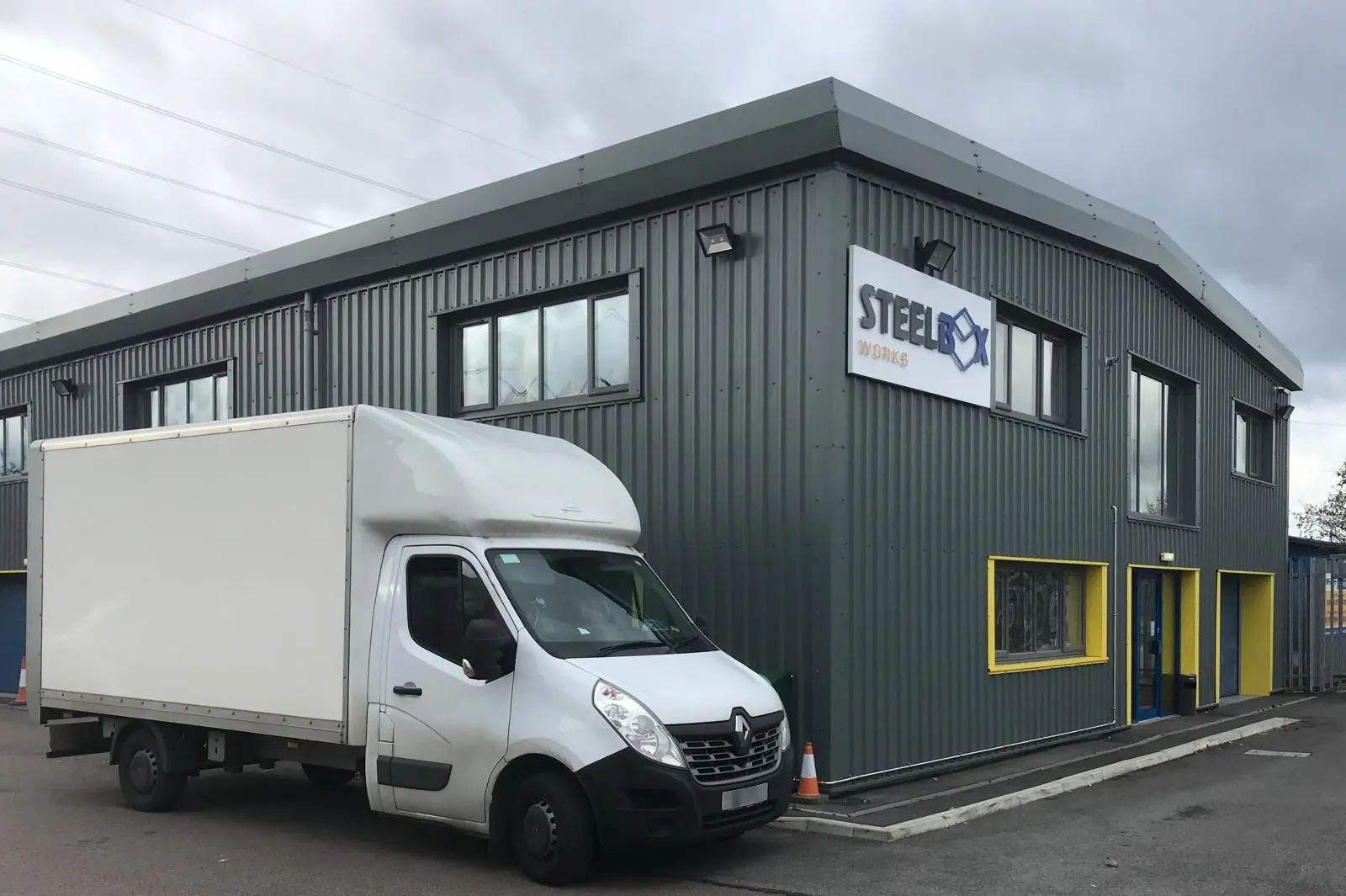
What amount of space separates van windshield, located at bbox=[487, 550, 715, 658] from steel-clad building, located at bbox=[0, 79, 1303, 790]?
2.21 meters

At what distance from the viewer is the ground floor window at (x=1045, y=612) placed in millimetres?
13289

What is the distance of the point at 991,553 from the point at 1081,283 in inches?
162

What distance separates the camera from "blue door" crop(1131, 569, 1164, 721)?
Result: 16.5 meters

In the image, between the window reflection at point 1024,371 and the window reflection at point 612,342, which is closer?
the window reflection at point 612,342

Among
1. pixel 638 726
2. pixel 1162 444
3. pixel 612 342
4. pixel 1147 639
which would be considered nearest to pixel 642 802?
pixel 638 726


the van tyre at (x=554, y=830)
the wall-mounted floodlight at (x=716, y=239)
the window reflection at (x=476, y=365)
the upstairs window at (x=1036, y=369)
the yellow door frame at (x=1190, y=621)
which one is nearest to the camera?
the van tyre at (x=554, y=830)

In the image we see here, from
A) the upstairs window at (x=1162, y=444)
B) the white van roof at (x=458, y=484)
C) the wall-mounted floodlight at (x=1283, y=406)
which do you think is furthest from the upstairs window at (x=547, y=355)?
the wall-mounted floodlight at (x=1283, y=406)

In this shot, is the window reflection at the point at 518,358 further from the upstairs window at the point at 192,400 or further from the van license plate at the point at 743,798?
the van license plate at the point at 743,798

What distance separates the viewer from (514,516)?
8.55 meters

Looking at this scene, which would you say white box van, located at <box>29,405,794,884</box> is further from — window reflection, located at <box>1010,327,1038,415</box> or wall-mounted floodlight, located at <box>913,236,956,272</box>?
window reflection, located at <box>1010,327,1038,415</box>

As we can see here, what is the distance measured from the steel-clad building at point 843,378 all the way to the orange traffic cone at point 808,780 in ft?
1.07

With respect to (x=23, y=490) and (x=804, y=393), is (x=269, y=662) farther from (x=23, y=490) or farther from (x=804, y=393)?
(x=23, y=490)

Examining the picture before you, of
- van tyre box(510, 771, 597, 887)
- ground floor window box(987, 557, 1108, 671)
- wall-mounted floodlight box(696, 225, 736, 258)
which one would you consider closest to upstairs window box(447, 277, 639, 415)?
wall-mounted floodlight box(696, 225, 736, 258)

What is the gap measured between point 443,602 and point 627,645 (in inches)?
51.4
